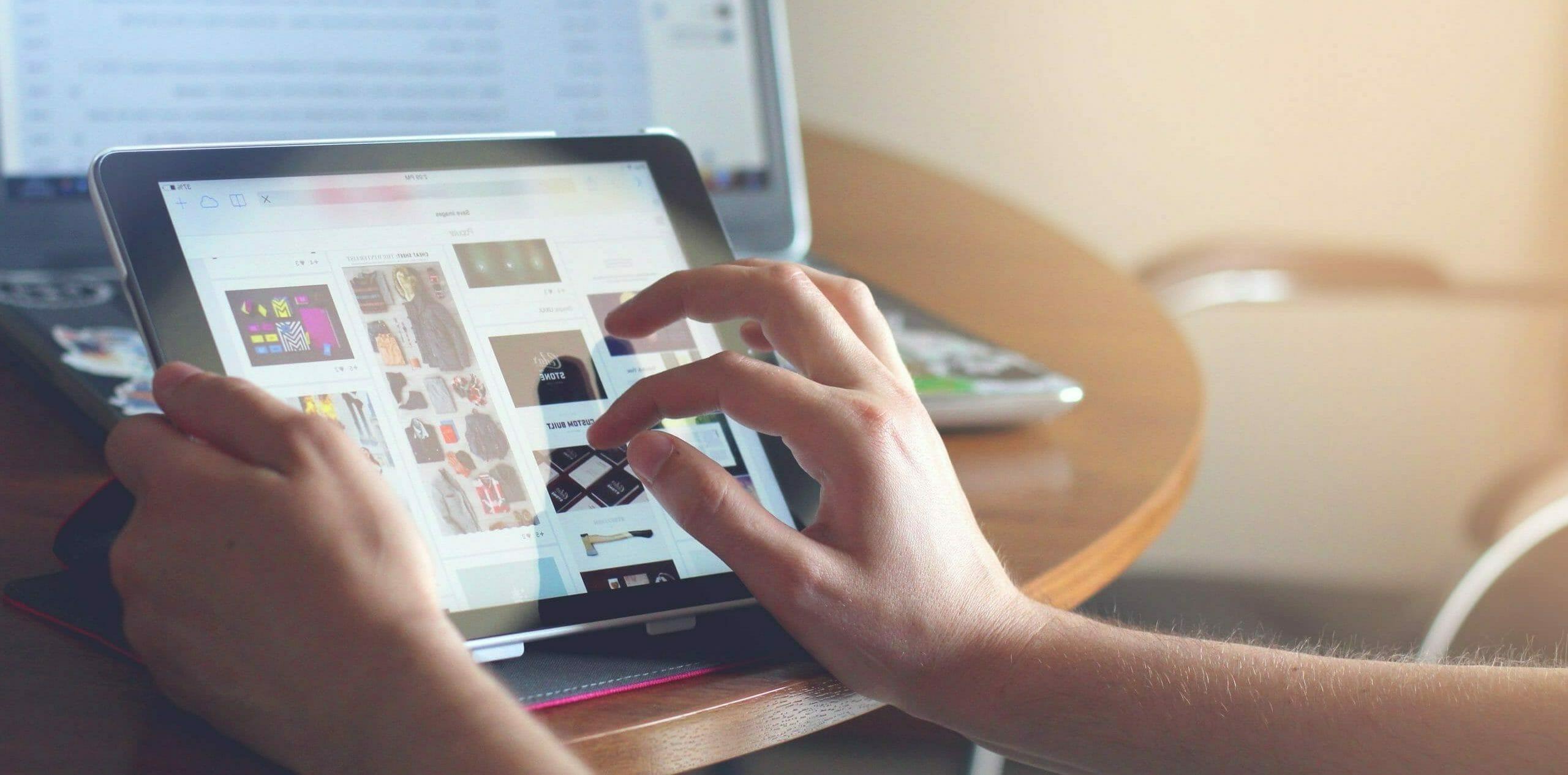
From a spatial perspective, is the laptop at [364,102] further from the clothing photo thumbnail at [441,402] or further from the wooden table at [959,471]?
the clothing photo thumbnail at [441,402]

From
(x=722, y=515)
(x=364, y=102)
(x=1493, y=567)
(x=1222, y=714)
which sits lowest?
(x=1493, y=567)

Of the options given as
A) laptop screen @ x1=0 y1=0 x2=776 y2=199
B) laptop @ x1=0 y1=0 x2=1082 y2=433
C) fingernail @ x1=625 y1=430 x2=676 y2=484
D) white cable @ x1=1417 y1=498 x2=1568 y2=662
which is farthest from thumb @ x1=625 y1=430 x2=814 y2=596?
white cable @ x1=1417 y1=498 x2=1568 y2=662

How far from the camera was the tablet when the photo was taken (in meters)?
0.43

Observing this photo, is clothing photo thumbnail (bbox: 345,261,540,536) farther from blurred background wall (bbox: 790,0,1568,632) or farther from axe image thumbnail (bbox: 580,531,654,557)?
blurred background wall (bbox: 790,0,1568,632)

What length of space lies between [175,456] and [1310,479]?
1703 mm

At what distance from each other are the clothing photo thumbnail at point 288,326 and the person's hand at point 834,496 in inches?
4.4

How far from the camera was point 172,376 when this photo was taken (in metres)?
0.39

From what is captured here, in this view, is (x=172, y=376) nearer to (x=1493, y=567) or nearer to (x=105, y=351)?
(x=105, y=351)

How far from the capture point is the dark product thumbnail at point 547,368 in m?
0.48

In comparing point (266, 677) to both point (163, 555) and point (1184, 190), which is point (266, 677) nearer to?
point (163, 555)

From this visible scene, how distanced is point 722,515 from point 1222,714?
0.23 m

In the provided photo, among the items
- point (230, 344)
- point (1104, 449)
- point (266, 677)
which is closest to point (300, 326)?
point (230, 344)

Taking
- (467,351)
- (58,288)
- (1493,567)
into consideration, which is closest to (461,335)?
(467,351)

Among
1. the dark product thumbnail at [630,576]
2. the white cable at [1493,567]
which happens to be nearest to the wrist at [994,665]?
the dark product thumbnail at [630,576]
